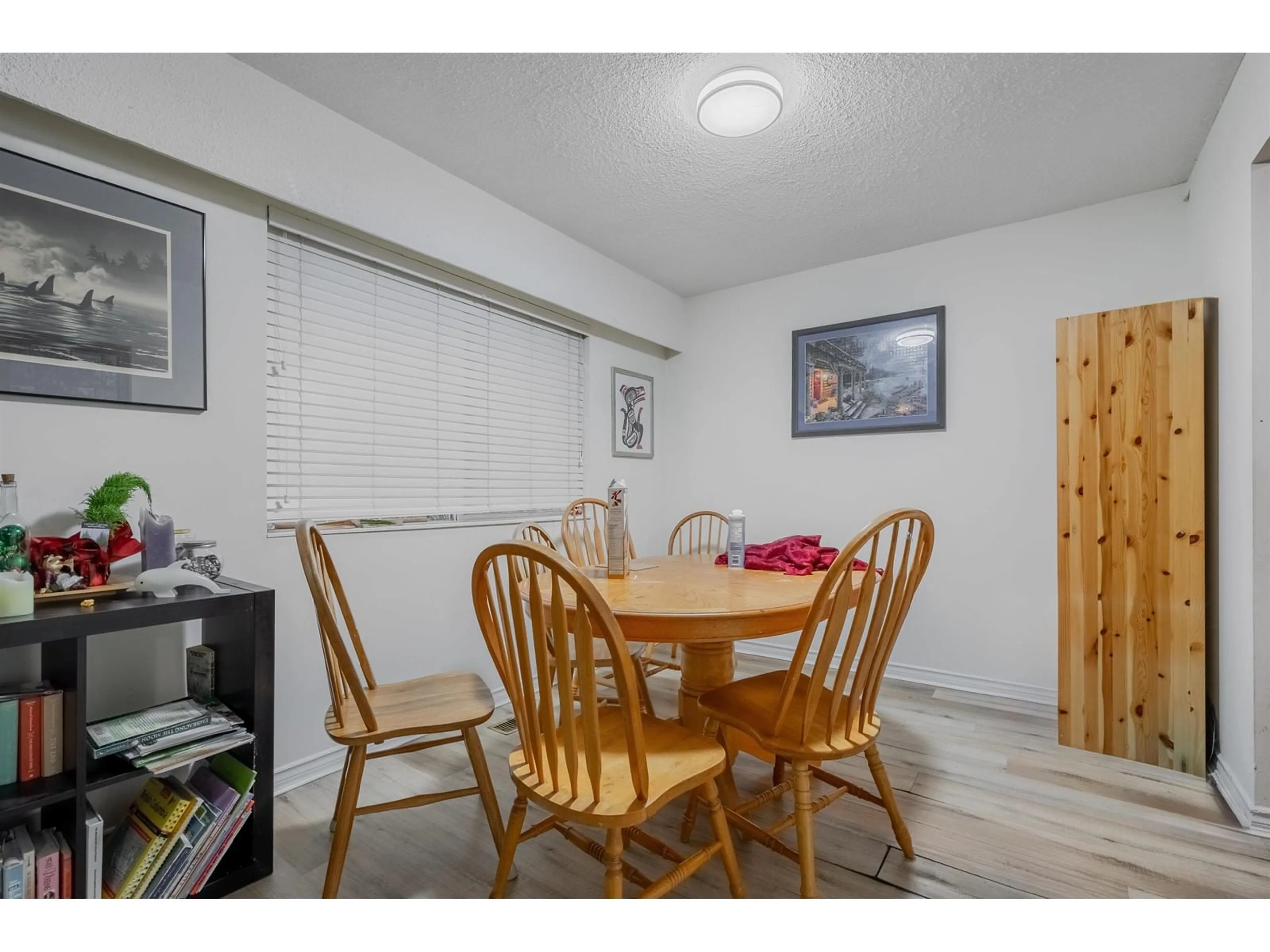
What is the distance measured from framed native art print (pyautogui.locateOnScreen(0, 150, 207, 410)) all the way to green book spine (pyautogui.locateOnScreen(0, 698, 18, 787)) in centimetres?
77

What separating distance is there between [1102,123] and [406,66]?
2.44 meters

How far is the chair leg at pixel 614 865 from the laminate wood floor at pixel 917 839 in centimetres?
42

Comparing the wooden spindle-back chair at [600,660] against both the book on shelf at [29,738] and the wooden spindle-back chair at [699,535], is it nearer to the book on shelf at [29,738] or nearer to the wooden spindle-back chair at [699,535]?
the wooden spindle-back chair at [699,535]

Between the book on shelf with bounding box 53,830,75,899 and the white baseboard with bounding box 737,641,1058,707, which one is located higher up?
the book on shelf with bounding box 53,830,75,899

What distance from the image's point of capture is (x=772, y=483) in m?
3.80

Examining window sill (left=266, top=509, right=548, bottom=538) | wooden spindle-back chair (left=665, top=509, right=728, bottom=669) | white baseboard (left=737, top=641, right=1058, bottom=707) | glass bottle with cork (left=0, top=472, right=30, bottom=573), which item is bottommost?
white baseboard (left=737, top=641, right=1058, bottom=707)

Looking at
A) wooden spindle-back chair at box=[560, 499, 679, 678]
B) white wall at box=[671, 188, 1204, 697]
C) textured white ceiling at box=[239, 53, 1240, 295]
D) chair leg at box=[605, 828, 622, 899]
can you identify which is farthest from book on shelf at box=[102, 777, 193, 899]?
white wall at box=[671, 188, 1204, 697]

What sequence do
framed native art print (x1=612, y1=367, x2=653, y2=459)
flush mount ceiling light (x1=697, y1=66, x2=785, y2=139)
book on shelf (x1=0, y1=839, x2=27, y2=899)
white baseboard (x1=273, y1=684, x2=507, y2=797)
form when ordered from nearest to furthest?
book on shelf (x1=0, y1=839, x2=27, y2=899) → flush mount ceiling light (x1=697, y1=66, x2=785, y2=139) → white baseboard (x1=273, y1=684, x2=507, y2=797) → framed native art print (x1=612, y1=367, x2=653, y2=459)

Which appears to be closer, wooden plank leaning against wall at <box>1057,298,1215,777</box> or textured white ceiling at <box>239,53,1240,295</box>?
textured white ceiling at <box>239,53,1240,295</box>

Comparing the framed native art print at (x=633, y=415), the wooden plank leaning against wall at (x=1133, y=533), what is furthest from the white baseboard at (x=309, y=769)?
the wooden plank leaning against wall at (x=1133, y=533)

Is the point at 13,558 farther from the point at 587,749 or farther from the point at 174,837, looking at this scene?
the point at 587,749

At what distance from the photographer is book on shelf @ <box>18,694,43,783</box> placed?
4.24 feet

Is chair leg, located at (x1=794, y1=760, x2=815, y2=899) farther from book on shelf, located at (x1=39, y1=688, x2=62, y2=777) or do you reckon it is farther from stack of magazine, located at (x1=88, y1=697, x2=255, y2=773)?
book on shelf, located at (x1=39, y1=688, x2=62, y2=777)
